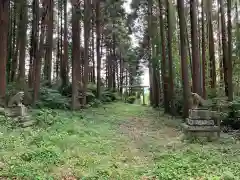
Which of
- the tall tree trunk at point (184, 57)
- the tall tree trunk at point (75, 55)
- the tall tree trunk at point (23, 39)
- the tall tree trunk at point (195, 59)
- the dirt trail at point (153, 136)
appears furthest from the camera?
the tall tree trunk at point (23, 39)

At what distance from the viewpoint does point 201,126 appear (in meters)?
9.30

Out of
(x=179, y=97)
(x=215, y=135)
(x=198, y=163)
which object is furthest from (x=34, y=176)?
(x=179, y=97)

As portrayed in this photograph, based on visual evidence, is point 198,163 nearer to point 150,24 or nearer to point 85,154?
point 85,154

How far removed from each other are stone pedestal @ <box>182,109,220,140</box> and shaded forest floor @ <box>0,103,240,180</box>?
0.37 meters

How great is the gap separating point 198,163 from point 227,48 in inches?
386

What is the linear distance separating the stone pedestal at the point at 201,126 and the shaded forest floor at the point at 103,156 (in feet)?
1.20

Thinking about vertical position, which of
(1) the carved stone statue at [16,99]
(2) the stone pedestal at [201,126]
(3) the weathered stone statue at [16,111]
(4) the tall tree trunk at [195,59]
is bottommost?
(2) the stone pedestal at [201,126]

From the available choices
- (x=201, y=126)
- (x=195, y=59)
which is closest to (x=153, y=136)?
(x=201, y=126)

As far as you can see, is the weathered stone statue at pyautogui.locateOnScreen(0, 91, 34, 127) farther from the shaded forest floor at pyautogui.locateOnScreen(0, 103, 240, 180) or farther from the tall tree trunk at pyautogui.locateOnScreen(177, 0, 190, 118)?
the tall tree trunk at pyautogui.locateOnScreen(177, 0, 190, 118)

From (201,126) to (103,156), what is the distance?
142 inches

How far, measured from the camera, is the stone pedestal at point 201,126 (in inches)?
364

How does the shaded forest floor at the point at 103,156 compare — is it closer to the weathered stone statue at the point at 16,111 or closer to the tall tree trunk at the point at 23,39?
the weathered stone statue at the point at 16,111

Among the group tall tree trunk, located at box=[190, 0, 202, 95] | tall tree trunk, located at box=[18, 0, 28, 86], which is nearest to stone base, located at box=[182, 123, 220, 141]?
tall tree trunk, located at box=[190, 0, 202, 95]

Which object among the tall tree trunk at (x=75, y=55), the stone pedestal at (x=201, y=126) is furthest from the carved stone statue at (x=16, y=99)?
the stone pedestal at (x=201, y=126)
